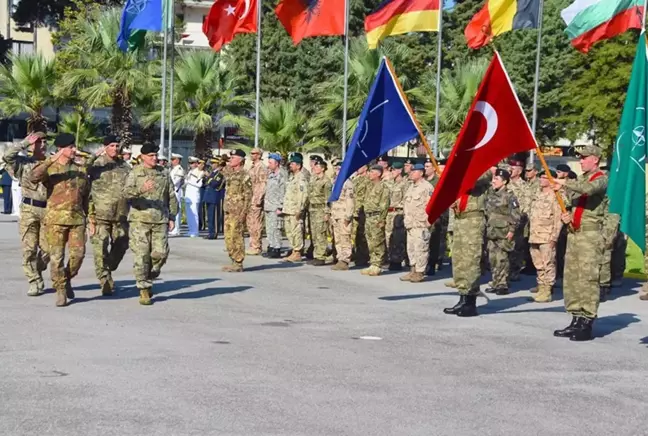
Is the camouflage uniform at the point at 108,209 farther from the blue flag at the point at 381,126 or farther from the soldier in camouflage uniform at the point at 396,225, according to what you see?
the soldier in camouflage uniform at the point at 396,225

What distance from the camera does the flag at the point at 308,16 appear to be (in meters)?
25.0

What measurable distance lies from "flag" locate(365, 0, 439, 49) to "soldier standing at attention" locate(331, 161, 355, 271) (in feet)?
18.8

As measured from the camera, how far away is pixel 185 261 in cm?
1891

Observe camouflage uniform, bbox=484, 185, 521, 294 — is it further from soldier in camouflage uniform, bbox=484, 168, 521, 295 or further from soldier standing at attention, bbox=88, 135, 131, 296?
soldier standing at attention, bbox=88, 135, 131, 296

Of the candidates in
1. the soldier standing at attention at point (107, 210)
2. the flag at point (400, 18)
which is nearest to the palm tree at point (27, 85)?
the flag at point (400, 18)

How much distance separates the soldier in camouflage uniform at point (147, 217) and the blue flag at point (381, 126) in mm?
2135

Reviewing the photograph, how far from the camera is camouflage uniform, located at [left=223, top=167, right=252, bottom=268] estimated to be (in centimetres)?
1705

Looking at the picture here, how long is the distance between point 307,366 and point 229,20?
1833 centimetres

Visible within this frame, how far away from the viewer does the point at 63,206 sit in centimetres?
1281

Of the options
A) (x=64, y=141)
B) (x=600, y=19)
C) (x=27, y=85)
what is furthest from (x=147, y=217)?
(x=27, y=85)

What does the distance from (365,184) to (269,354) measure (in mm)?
8748

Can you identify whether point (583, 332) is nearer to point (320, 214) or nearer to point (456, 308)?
point (456, 308)

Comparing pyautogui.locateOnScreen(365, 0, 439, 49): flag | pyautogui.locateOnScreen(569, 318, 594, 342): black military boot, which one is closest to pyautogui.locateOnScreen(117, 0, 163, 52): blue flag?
pyautogui.locateOnScreen(365, 0, 439, 49): flag

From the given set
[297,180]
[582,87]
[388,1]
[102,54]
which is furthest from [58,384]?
[582,87]
